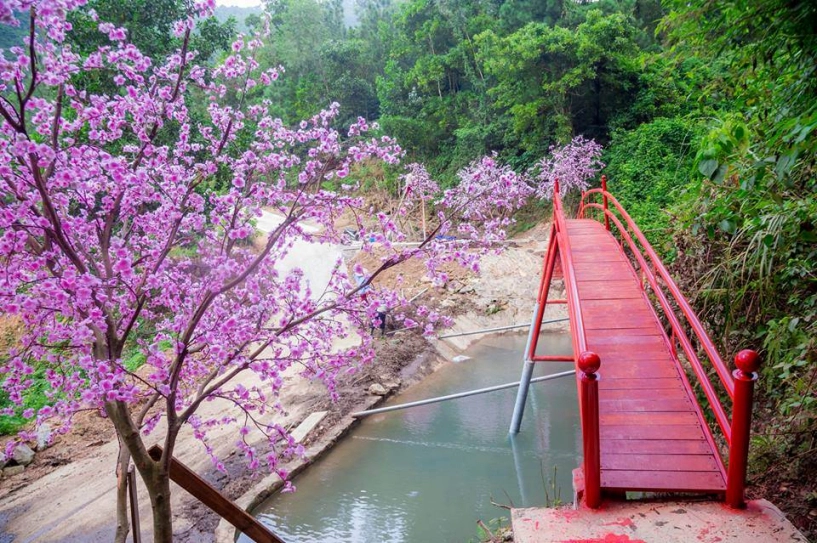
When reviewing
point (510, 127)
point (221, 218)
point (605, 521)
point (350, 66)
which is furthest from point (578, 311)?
point (350, 66)

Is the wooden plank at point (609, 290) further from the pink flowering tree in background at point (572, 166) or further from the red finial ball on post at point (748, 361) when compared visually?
the pink flowering tree in background at point (572, 166)

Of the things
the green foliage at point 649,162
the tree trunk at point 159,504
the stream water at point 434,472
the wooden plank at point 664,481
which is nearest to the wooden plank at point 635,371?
the wooden plank at point 664,481

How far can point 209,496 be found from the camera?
2705 millimetres

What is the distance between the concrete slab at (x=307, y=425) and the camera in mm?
6457

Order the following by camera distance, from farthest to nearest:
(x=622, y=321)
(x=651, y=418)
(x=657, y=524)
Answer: (x=622, y=321) → (x=651, y=418) → (x=657, y=524)

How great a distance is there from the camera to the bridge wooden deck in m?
2.50

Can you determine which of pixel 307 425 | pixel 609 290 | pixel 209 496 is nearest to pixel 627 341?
pixel 609 290

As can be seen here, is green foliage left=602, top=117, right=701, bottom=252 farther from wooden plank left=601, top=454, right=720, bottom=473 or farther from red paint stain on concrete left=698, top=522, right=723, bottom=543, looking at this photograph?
red paint stain on concrete left=698, top=522, right=723, bottom=543

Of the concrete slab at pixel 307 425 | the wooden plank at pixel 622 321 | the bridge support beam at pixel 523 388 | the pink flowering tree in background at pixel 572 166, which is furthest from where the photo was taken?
the pink flowering tree in background at pixel 572 166

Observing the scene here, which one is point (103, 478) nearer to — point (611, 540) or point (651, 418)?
point (611, 540)

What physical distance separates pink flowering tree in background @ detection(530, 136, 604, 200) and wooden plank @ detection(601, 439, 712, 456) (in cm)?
1144

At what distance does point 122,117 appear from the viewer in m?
2.94

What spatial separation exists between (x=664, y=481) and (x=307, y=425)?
520 cm

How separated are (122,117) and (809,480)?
4667mm
